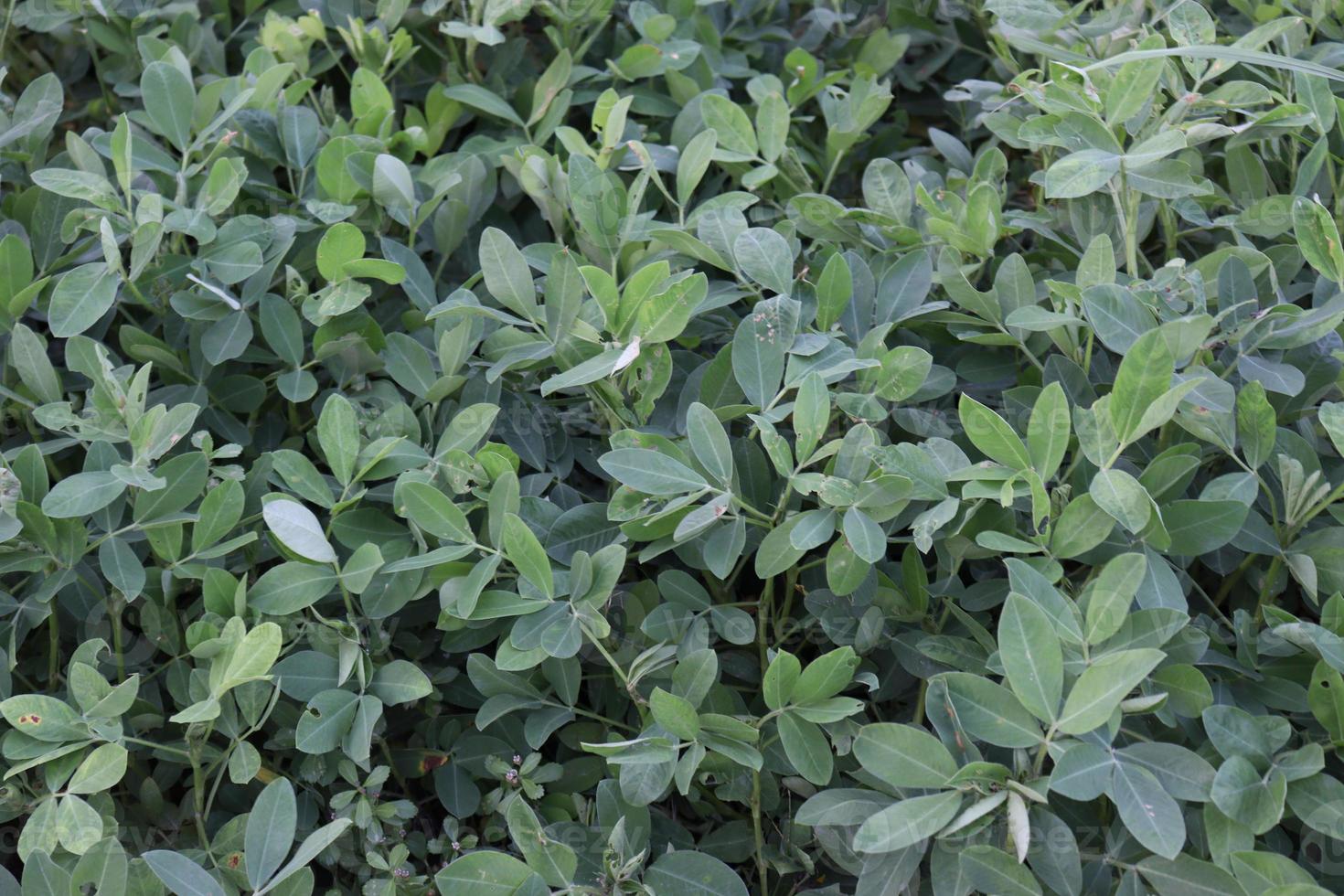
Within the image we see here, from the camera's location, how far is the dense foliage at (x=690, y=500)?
94cm

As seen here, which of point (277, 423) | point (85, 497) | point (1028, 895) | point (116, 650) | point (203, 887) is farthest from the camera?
point (277, 423)

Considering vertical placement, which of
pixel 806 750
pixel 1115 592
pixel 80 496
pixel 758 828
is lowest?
pixel 758 828

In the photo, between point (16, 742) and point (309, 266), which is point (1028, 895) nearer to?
point (16, 742)

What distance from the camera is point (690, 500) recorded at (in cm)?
101

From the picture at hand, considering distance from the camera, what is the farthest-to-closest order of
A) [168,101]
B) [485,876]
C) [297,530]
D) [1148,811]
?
1. [168,101]
2. [297,530]
3. [485,876]
4. [1148,811]

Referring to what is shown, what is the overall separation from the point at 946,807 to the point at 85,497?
2.67 feet

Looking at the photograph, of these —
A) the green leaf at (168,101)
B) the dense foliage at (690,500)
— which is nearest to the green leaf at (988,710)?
the dense foliage at (690,500)

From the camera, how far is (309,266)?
137cm

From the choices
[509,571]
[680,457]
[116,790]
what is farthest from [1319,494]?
[116,790]

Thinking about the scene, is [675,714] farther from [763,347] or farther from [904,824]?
[763,347]

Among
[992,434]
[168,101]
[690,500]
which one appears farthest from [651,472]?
[168,101]

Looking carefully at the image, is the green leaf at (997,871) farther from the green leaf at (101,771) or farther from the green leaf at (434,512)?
the green leaf at (101,771)

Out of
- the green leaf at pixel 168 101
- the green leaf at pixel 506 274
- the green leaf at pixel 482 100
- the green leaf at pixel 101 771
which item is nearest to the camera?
the green leaf at pixel 101 771

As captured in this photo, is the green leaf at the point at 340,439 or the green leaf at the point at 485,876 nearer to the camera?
the green leaf at the point at 485,876
